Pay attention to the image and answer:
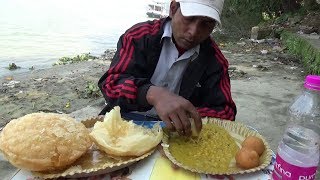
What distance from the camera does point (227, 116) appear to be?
191 centimetres

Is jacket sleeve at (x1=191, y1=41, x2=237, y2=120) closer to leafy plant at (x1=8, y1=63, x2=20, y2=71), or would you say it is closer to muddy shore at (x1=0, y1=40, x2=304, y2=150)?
muddy shore at (x1=0, y1=40, x2=304, y2=150)

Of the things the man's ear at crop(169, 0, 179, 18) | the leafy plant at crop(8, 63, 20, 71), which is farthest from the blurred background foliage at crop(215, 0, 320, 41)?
the man's ear at crop(169, 0, 179, 18)

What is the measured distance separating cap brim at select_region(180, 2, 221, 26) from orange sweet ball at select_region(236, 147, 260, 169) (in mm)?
725

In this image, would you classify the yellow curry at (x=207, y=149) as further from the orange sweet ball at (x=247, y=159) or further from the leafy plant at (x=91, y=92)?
the leafy plant at (x=91, y=92)

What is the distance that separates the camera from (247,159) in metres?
1.36

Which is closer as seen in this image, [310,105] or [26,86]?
[310,105]

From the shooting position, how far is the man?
5.66 ft

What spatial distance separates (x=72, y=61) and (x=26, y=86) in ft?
9.17

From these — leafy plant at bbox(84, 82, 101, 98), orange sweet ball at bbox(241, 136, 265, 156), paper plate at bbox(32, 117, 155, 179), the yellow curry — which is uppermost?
orange sweet ball at bbox(241, 136, 265, 156)

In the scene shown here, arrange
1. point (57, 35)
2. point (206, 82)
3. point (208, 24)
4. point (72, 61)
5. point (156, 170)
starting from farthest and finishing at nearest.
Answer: point (57, 35) → point (72, 61) → point (206, 82) → point (208, 24) → point (156, 170)

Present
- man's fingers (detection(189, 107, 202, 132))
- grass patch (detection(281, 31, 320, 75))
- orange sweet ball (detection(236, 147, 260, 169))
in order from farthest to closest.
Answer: grass patch (detection(281, 31, 320, 75)) → man's fingers (detection(189, 107, 202, 132)) → orange sweet ball (detection(236, 147, 260, 169))

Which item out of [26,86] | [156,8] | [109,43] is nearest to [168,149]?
[26,86]

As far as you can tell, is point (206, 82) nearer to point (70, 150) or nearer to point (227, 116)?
point (227, 116)

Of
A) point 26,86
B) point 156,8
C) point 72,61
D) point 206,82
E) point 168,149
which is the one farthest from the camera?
point 156,8
